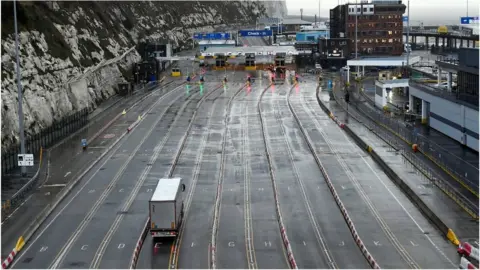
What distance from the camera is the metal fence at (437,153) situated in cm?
5014

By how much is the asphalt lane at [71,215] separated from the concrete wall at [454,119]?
1070 inches

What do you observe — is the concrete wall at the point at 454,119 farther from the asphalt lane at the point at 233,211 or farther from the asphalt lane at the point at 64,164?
the asphalt lane at the point at 64,164

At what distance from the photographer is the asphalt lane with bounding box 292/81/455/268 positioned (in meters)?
36.0

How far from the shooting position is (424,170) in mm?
53656

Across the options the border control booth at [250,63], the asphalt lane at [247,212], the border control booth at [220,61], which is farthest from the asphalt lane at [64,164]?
the border control booth at [250,63]

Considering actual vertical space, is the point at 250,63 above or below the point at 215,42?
below

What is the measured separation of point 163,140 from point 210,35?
112 meters

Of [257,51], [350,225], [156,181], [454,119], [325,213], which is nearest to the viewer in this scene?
[350,225]

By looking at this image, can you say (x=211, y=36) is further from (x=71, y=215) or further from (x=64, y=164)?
(x=71, y=215)

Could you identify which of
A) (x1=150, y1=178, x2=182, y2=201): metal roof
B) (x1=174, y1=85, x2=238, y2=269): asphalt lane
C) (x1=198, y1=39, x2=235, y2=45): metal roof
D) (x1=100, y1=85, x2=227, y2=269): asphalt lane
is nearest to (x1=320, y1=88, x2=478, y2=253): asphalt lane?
(x1=174, y1=85, x2=238, y2=269): asphalt lane

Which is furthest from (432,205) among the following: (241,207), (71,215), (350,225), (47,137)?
(47,137)

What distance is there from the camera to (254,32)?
174000 millimetres

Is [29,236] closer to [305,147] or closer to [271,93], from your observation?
[305,147]

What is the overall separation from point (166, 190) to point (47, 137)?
3101 centimetres
